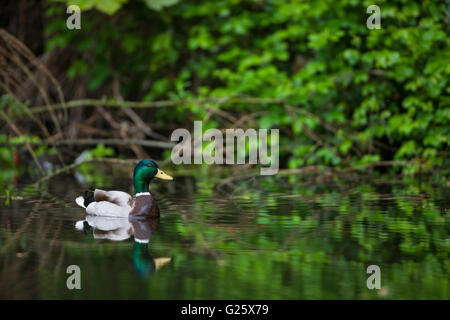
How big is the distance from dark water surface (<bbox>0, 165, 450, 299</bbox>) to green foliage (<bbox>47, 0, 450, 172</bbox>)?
2.34m

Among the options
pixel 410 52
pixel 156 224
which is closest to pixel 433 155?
pixel 410 52

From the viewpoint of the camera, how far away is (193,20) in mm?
14977

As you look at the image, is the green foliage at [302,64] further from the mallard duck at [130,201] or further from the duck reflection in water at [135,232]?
the duck reflection in water at [135,232]

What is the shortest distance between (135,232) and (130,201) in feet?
3.12

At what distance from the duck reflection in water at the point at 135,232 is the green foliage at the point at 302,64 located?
16.1 feet

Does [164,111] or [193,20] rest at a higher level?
[193,20]

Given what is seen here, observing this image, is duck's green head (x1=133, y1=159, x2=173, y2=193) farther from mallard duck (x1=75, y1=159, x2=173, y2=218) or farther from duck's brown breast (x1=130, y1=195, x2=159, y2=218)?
duck's brown breast (x1=130, y1=195, x2=159, y2=218)

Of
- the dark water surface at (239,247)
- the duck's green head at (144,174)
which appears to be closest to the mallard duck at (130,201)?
the duck's green head at (144,174)

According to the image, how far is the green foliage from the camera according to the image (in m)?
11.2

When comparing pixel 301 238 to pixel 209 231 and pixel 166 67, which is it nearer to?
pixel 209 231

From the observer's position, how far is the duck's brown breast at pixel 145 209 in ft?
23.6

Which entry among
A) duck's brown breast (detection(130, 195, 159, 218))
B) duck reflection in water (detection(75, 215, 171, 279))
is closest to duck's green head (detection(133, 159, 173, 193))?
duck's brown breast (detection(130, 195, 159, 218))
